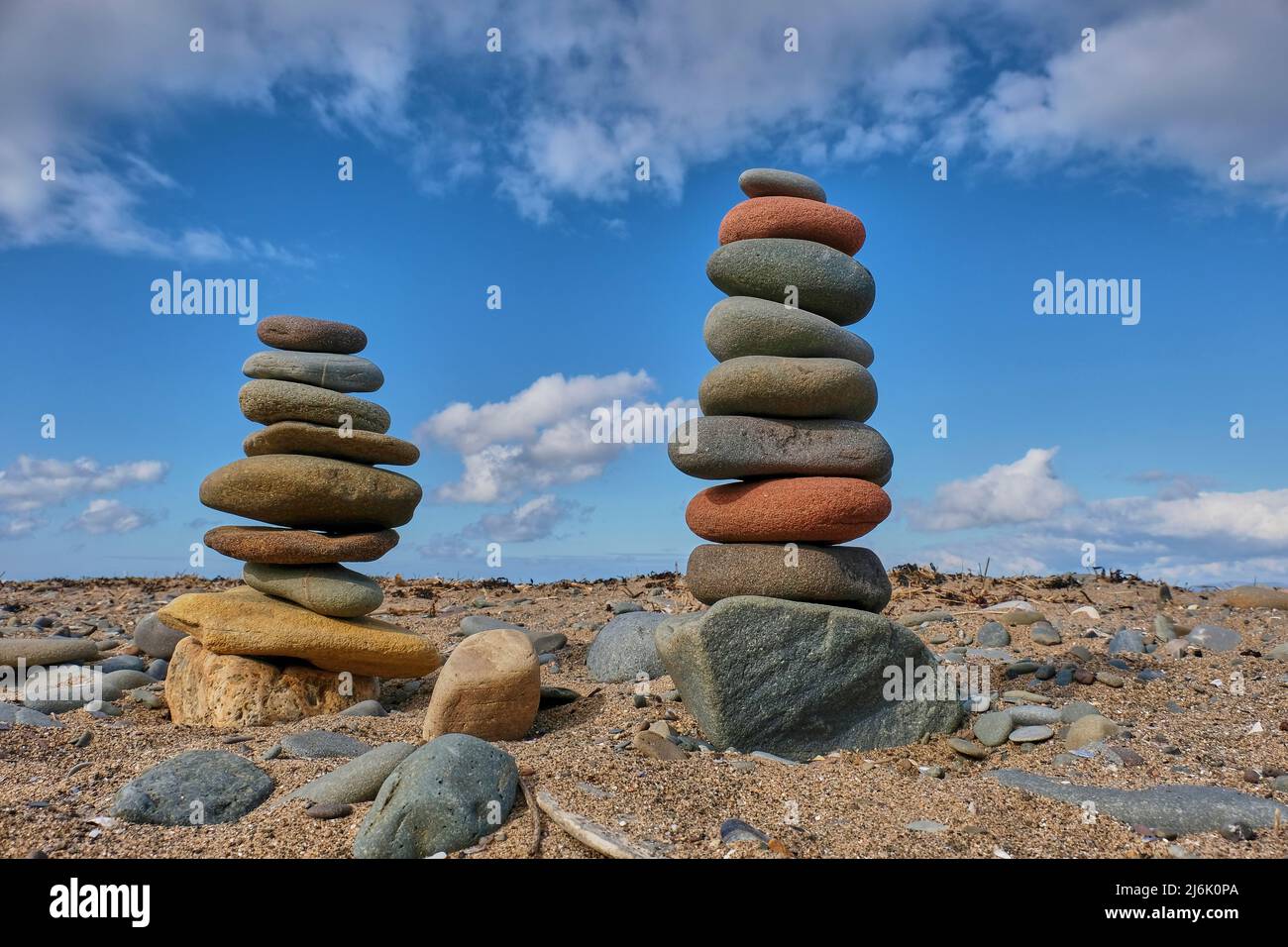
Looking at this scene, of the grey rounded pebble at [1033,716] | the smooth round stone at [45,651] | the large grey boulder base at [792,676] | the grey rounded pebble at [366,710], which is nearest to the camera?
the large grey boulder base at [792,676]

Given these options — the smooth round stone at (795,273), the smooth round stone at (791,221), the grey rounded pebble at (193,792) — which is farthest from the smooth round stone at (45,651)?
the smooth round stone at (791,221)

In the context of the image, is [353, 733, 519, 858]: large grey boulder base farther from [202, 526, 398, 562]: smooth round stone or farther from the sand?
[202, 526, 398, 562]: smooth round stone

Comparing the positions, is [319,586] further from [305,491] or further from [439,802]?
[439,802]

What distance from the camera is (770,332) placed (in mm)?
8219

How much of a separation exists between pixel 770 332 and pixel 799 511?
63.4 inches

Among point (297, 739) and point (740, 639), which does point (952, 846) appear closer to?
point (740, 639)

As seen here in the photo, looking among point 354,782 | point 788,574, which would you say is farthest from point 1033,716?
point 354,782

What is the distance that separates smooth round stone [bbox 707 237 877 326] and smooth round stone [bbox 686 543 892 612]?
7.35 ft

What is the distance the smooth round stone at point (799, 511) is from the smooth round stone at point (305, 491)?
3400mm

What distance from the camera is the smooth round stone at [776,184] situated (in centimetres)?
876

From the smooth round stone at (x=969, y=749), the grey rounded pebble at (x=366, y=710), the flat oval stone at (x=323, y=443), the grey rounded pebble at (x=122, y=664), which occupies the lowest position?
the smooth round stone at (x=969, y=749)

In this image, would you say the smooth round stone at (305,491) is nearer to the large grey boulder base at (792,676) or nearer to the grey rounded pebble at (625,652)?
the grey rounded pebble at (625,652)

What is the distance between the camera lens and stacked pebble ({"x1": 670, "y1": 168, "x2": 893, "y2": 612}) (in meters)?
7.84

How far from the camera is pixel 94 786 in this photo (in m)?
6.55
